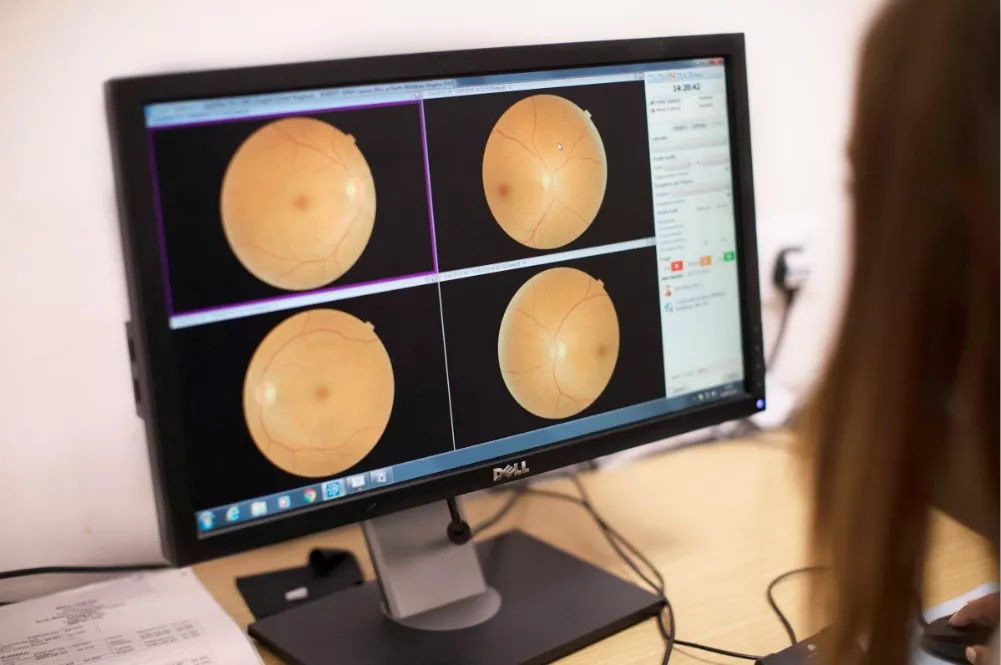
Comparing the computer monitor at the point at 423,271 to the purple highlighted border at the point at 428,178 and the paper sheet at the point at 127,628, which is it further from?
the paper sheet at the point at 127,628

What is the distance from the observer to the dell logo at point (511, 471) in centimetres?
85

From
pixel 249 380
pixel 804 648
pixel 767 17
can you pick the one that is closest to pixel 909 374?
pixel 804 648

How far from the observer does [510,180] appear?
0.84 meters

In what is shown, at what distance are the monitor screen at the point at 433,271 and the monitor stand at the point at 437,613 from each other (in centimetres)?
10

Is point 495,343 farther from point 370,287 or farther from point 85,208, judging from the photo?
point 85,208

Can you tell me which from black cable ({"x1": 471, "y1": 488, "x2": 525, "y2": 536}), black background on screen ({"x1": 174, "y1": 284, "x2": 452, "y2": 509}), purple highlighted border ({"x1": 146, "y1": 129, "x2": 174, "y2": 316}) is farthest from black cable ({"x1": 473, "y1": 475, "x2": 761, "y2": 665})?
purple highlighted border ({"x1": 146, "y1": 129, "x2": 174, "y2": 316})

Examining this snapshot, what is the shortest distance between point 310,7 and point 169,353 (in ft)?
1.41

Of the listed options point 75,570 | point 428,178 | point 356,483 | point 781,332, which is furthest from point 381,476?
point 781,332

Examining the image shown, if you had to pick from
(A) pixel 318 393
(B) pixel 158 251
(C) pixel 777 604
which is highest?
(B) pixel 158 251

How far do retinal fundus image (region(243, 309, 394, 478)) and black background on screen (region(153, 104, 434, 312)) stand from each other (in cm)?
4

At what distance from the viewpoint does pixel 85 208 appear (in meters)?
0.94

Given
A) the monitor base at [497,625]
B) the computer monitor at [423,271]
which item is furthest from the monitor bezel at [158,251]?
the monitor base at [497,625]

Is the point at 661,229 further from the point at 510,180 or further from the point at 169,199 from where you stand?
the point at 169,199

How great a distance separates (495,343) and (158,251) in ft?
0.92
